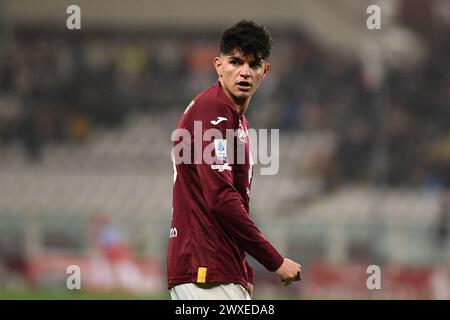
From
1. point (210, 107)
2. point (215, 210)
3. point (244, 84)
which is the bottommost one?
point (215, 210)

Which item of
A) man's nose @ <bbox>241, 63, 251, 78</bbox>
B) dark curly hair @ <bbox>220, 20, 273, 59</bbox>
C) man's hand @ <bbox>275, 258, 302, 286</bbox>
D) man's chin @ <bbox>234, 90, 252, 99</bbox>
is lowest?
man's hand @ <bbox>275, 258, 302, 286</bbox>

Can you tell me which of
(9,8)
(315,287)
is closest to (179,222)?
(315,287)

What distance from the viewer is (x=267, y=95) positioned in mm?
24734

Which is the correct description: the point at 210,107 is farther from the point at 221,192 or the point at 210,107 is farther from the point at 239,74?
the point at 221,192

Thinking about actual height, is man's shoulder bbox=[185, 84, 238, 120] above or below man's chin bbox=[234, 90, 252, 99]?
below

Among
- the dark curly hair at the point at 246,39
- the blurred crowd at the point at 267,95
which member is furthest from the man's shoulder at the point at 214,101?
the blurred crowd at the point at 267,95

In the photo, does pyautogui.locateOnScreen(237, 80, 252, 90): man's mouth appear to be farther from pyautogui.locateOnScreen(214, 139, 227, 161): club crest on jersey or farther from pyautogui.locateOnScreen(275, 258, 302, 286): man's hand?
pyautogui.locateOnScreen(275, 258, 302, 286): man's hand

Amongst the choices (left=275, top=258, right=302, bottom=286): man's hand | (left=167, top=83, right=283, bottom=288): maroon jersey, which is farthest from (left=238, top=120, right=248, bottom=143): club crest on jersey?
(left=275, top=258, right=302, bottom=286): man's hand

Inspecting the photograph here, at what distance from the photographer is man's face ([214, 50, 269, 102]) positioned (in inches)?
218

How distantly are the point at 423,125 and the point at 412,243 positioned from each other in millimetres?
5719

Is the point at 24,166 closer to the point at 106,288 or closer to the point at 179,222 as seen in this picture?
the point at 106,288

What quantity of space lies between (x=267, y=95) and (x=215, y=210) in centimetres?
1952

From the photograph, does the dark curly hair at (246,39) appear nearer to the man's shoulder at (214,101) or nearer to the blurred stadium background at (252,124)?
the man's shoulder at (214,101)

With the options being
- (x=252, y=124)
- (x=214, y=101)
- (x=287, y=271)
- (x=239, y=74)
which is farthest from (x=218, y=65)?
(x=252, y=124)
